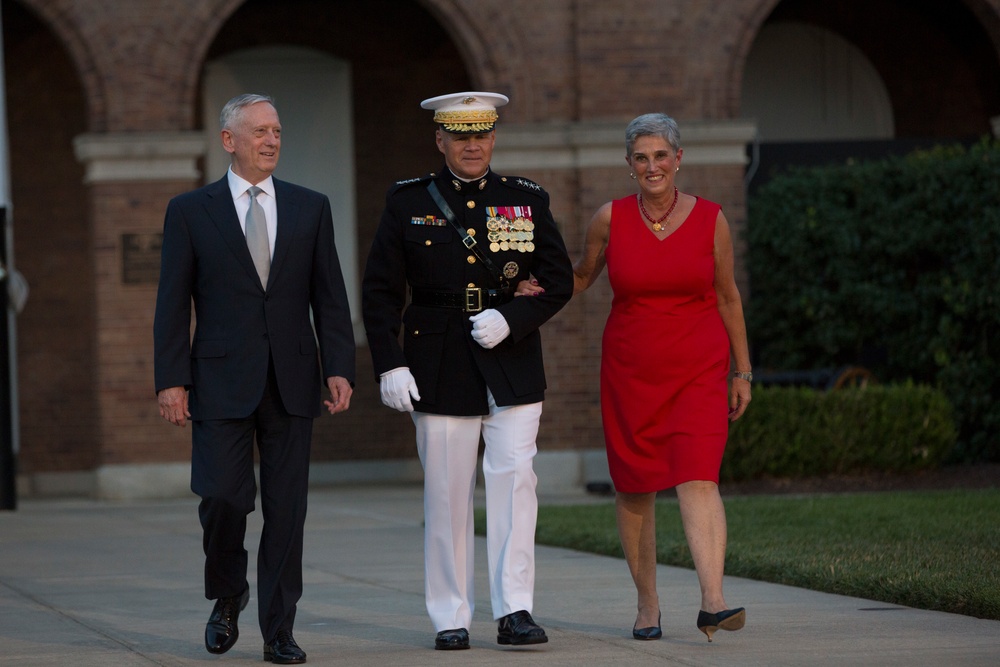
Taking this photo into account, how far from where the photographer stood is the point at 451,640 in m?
5.58

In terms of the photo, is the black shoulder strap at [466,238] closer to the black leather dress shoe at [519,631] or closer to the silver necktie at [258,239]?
the silver necktie at [258,239]

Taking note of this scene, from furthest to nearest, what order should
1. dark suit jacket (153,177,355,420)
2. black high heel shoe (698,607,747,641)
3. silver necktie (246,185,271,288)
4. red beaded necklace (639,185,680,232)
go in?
red beaded necklace (639,185,680,232) → silver necktie (246,185,271,288) → dark suit jacket (153,177,355,420) → black high heel shoe (698,607,747,641)

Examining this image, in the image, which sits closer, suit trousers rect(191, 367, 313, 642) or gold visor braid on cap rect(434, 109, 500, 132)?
suit trousers rect(191, 367, 313, 642)

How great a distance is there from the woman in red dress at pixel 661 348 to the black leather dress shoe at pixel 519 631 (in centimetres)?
43

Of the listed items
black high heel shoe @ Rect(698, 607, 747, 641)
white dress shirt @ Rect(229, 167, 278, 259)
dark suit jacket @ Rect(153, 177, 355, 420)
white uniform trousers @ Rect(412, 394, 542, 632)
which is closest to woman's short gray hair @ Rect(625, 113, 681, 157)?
white uniform trousers @ Rect(412, 394, 542, 632)

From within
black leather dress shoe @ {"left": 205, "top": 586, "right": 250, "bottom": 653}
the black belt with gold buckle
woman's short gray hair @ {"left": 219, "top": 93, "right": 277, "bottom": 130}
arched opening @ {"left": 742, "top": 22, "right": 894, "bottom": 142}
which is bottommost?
black leather dress shoe @ {"left": 205, "top": 586, "right": 250, "bottom": 653}

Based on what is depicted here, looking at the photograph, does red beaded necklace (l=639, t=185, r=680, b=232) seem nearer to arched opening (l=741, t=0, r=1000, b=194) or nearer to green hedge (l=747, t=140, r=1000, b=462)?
green hedge (l=747, t=140, r=1000, b=462)

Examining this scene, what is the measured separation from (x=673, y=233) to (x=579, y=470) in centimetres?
853

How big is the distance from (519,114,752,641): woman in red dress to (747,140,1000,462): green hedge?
762 centimetres

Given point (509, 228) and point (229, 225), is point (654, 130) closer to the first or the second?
A: point (509, 228)

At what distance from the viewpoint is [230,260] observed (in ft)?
18.1

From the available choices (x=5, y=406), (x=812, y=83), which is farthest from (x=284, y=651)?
(x=812, y=83)

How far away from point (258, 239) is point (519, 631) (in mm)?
1640

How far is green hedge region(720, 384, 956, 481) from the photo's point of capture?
1230 cm
